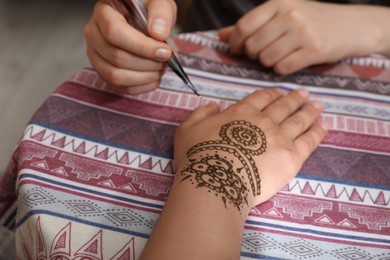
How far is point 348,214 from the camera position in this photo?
60cm

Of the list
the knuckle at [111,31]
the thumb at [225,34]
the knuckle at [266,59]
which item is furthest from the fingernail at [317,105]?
the knuckle at [111,31]

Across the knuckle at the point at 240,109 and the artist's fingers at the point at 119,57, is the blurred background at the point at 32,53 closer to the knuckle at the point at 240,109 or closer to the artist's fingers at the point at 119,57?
the artist's fingers at the point at 119,57

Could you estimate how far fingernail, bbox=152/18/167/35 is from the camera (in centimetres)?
64

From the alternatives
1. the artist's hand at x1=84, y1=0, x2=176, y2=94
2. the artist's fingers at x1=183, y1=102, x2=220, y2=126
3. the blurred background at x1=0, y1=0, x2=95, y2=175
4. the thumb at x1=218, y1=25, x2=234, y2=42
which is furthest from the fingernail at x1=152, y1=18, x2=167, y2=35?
the blurred background at x1=0, y1=0, x2=95, y2=175

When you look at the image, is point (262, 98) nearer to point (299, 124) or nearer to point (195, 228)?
point (299, 124)

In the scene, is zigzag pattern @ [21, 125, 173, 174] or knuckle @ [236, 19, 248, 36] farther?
knuckle @ [236, 19, 248, 36]

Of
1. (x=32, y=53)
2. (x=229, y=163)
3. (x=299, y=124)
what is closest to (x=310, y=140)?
(x=299, y=124)

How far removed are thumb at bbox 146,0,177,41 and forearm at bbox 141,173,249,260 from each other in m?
0.21

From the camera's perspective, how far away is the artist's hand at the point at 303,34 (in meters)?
0.78

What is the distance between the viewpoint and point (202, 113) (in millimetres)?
689

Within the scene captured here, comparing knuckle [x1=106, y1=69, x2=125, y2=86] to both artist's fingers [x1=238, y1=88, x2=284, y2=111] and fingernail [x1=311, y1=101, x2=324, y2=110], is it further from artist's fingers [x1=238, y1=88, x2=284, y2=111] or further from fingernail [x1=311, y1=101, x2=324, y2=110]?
fingernail [x1=311, y1=101, x2=324, y2=110]

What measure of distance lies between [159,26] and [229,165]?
0.21 m

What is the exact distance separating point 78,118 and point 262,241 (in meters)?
0.33

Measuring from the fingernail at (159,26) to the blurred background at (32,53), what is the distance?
1.04 m
